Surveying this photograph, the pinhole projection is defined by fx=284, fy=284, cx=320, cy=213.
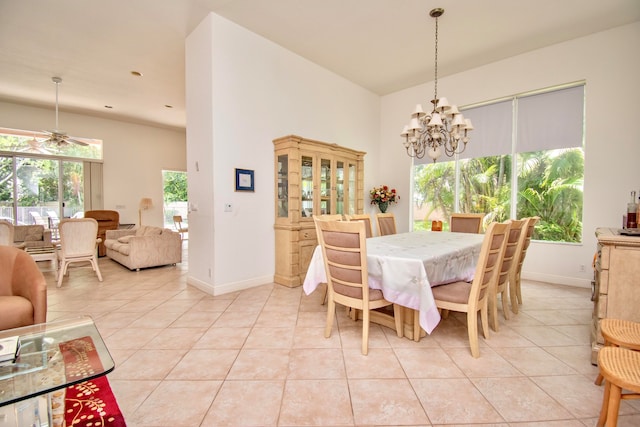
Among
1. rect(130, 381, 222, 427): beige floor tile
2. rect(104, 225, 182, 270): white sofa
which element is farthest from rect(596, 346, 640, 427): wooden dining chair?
rect(104, 225, 182, 270): white sofa

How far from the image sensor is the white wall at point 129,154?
6496 millimetres

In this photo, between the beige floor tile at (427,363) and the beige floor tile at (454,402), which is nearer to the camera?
the beige floor tile at (454,402)

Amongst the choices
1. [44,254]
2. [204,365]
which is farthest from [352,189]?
[44,254]

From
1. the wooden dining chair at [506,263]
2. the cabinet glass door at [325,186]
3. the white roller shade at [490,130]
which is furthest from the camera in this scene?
the white roller shade at [490,130]

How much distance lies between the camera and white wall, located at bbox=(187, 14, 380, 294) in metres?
3.42

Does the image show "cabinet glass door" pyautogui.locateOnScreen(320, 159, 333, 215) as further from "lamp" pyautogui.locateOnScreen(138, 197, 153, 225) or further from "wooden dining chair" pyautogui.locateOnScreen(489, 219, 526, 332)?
"lamp" pyautogui.locateOnScreen(138, 197, 153, 225)

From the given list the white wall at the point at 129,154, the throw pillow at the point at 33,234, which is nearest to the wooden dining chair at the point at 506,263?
the throw pillow at the point at 33,234

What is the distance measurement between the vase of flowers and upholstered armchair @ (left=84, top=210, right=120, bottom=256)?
5.71 m

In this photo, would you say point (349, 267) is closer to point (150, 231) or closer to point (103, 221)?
point (150, 231)

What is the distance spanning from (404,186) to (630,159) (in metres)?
2.97

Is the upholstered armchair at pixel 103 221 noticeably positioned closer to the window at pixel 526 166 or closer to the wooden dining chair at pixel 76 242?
the wooden dining chair at pixel 76 242

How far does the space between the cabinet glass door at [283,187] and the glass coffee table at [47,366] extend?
2611 millimetres

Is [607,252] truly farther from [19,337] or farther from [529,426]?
[19,337]

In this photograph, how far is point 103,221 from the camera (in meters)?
6.33
